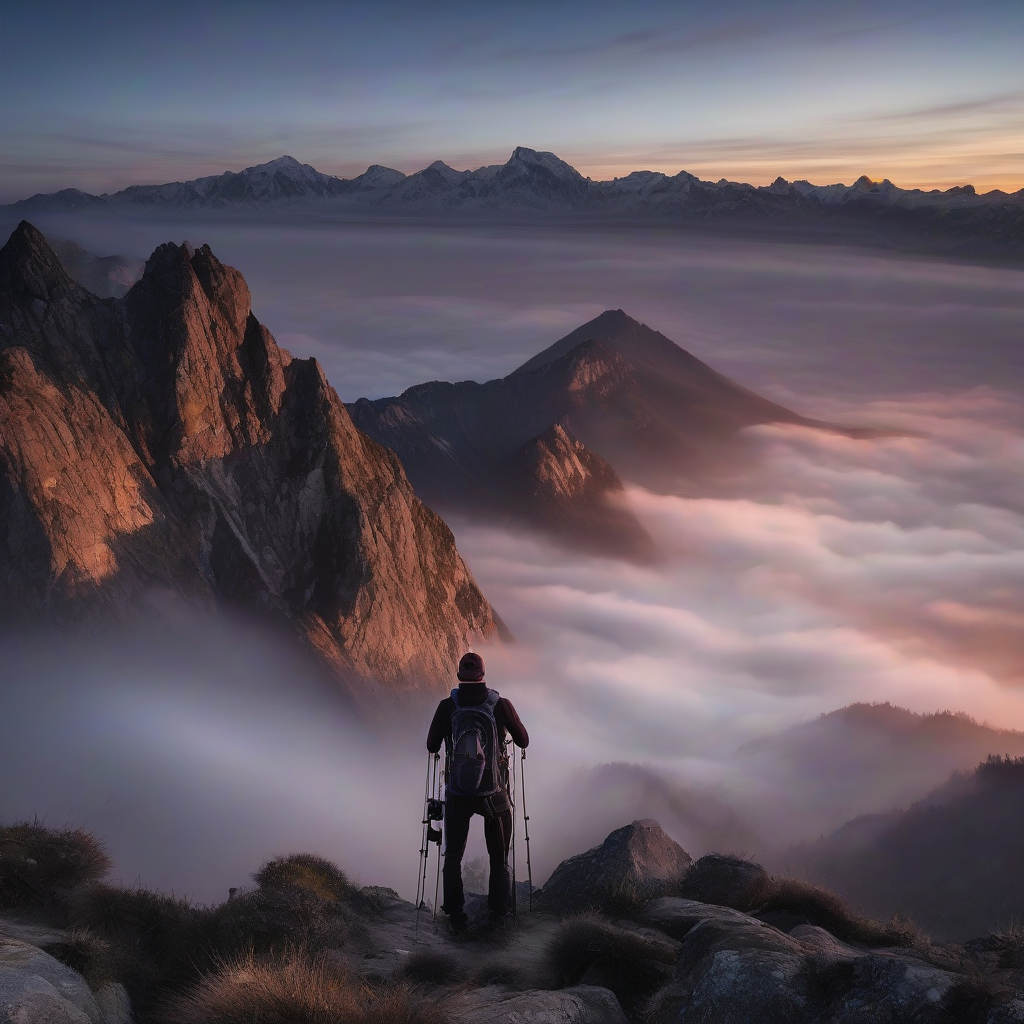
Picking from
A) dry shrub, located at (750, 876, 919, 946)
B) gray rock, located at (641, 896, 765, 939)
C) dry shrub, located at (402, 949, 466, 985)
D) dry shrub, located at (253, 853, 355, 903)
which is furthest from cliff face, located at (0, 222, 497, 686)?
dry shrub, located at (750, 876, 919, 946)

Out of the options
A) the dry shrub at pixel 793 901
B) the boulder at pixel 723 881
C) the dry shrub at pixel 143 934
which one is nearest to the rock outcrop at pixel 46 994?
the dry shrub at pixel 143 934

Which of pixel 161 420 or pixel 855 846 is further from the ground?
pixel 161 420

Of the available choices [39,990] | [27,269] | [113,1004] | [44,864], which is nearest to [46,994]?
[39,990]

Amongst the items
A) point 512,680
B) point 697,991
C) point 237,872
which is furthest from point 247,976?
point 512,680

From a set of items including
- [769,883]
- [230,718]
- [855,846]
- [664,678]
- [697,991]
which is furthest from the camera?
[664,678]

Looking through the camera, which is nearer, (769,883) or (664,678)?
(769,883)

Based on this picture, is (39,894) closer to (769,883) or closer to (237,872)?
(769,883)

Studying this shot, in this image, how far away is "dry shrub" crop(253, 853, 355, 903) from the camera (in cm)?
1327

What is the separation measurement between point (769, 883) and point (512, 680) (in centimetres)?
10469

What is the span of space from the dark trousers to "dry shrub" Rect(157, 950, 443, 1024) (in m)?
4.22

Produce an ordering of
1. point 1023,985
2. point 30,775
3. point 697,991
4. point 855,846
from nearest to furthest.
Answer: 1. point 1023,985
2. point 697,991
3. point 30,775
4. point 855,846

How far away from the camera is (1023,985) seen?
7.61 m

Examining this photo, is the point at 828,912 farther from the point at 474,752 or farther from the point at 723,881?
the point at 474,752

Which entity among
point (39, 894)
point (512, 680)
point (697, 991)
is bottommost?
point (512, 680)
